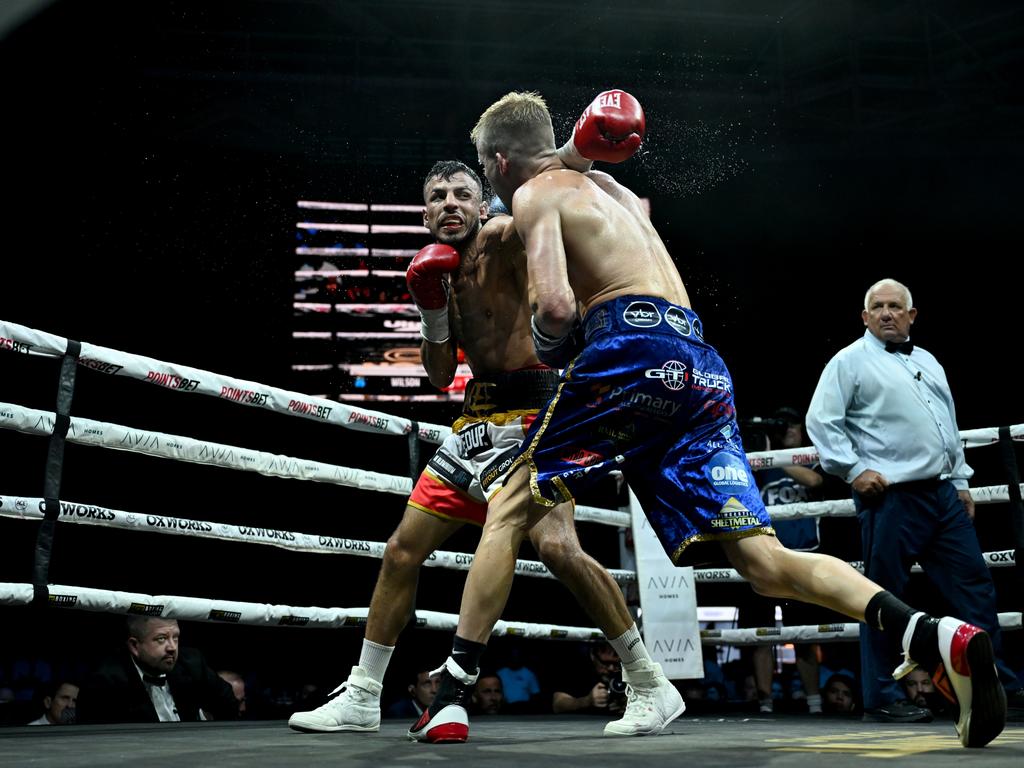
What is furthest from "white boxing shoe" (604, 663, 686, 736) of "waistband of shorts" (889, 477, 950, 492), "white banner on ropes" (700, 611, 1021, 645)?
"white banner on ropes" (700, 611, 1021, 645)

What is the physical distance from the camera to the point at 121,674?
130 inches

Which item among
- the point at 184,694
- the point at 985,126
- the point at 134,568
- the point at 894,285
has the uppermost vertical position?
the point at 985,126

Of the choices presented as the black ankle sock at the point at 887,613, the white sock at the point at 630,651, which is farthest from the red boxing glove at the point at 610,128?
the white sock at the point at 630,651

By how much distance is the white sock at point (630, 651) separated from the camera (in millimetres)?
2191

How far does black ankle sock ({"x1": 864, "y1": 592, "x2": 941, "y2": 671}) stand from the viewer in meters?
1.50

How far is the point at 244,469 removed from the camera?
2654mm

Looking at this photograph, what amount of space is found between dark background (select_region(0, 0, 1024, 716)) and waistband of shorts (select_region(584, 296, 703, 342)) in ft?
17.2

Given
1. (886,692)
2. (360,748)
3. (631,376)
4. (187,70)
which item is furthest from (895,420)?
(187,70)

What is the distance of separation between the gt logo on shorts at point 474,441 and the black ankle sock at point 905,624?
927 mm

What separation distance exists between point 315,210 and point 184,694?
4.73m

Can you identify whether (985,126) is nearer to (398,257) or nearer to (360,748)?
(398,257)

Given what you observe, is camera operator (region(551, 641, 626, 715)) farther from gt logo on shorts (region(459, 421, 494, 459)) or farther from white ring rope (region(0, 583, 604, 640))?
gt logo on shorts (region(459, 421, 494, 459))

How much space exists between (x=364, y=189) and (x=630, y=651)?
233 inches

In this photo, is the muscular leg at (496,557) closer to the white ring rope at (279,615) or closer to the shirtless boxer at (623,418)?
the shirtless boxer at (623,418)
